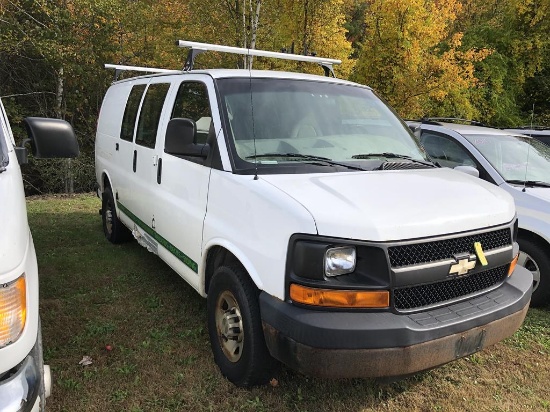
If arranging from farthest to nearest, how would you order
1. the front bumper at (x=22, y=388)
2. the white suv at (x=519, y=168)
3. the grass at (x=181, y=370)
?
the white suv at (x=519, y=168) < the grass at (x=181, y=370) < the front bumper at (x=22, y=388)

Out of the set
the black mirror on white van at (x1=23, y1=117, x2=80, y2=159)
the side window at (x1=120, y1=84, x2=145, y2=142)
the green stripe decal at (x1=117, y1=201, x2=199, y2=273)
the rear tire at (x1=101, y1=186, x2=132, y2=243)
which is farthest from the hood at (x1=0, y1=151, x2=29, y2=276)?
the rear tire at (x1=101, y1=186, x2=132, y2=243)

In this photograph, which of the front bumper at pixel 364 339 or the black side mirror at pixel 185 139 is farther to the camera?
the black side mirror at pixel 185 139

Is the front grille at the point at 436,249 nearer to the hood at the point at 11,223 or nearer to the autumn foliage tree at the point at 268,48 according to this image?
the hood at the point at 11,223

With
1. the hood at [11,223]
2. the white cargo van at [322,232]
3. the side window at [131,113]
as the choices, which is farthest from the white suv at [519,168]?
the hood at [11,223]

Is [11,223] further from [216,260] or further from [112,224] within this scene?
[112,224]

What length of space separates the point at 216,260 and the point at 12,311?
5.30 ft

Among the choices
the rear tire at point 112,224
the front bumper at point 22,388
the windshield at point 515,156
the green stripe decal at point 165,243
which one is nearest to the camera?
the front bumper at point 22,388

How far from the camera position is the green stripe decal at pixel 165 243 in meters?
3.61

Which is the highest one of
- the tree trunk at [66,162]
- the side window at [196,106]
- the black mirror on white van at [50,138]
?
the side window at [196,106]

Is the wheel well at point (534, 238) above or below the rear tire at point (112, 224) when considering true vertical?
above

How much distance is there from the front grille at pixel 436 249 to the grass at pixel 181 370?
904 mm

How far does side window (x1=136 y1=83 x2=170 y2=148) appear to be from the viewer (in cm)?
443

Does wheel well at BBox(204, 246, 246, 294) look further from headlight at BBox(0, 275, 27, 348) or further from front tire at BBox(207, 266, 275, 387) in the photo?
headlight at BBox(0, 275, 27, 348)

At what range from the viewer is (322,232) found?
239 centimetres
